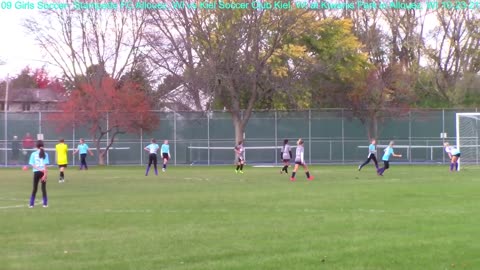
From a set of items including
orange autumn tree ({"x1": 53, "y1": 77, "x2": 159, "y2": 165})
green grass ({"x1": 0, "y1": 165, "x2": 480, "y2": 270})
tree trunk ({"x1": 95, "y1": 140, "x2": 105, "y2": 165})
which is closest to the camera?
green grass ({"x1": 0, "y1": 165, "x2": 480, "y2": 270})

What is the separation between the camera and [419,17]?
62.5 meters

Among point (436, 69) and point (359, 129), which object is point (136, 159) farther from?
point (436, 69)

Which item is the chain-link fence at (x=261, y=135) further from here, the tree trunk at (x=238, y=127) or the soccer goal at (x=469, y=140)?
the soccer goal at (x=469, y=140)

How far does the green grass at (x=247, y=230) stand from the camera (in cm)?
1042

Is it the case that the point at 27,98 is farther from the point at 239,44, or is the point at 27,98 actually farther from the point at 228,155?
the point at 239,44

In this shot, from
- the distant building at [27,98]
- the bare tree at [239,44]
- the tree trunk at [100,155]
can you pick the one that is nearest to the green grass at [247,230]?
the bare tree at [239,44]

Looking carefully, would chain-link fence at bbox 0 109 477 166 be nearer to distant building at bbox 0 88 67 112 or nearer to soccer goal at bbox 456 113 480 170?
soccer goal at bbox 456 113 480 170

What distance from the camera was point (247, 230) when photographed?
44.7ft

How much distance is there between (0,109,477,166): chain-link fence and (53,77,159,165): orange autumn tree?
1332 mm

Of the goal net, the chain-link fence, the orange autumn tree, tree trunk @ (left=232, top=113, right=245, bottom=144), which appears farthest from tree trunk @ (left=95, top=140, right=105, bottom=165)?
tree trunk @ (left=232, top=113, right=245, bottom=144)

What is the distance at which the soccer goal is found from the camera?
4600cm

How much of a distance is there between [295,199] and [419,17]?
4536 cm

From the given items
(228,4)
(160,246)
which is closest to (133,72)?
(228,4)

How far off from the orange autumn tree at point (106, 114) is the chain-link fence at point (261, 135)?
133cm
